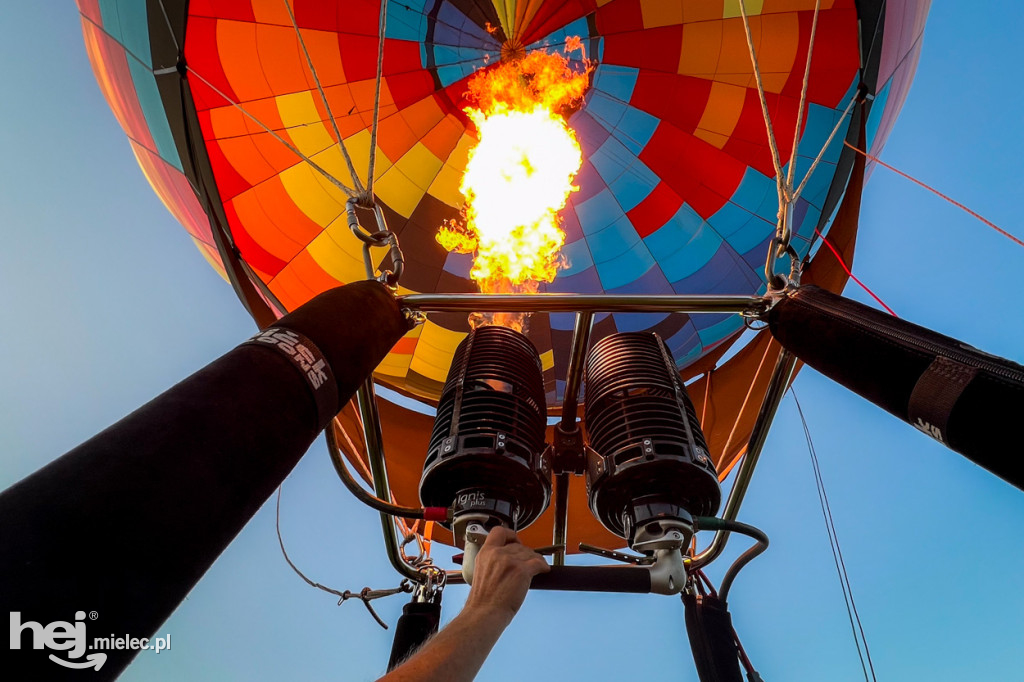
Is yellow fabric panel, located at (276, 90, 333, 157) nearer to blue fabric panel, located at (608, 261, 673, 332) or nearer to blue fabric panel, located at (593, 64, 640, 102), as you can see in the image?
blue fabric panel, located at (593, 64, 640, 102)

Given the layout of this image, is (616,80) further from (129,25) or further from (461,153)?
(129,25)

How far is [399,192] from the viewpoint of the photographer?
14.4 feet

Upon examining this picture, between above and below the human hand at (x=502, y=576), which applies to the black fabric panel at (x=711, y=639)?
above

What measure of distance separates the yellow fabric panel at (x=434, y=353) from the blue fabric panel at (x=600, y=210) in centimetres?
121

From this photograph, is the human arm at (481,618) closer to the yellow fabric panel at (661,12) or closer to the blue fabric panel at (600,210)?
the blue fabric panel at (600,210)

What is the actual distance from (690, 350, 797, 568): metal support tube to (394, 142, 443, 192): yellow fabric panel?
314 centimetres

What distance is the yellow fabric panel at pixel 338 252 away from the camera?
418cm

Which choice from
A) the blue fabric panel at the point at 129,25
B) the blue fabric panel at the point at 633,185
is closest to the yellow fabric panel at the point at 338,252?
the blue fabric panel at the point at 129,25

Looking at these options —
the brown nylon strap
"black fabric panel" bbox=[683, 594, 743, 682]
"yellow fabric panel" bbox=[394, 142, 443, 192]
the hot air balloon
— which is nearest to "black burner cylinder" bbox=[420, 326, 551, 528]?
"black fabric panel" bbox=[683, 594, 743, 682]

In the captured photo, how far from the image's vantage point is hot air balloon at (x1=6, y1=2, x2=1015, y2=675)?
355 cm

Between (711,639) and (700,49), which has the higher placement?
(700,49)

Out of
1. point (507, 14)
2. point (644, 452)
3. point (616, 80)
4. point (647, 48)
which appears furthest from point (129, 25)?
point (644, 452)

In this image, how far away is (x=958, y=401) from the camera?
0.98m

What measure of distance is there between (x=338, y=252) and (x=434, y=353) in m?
0.93
